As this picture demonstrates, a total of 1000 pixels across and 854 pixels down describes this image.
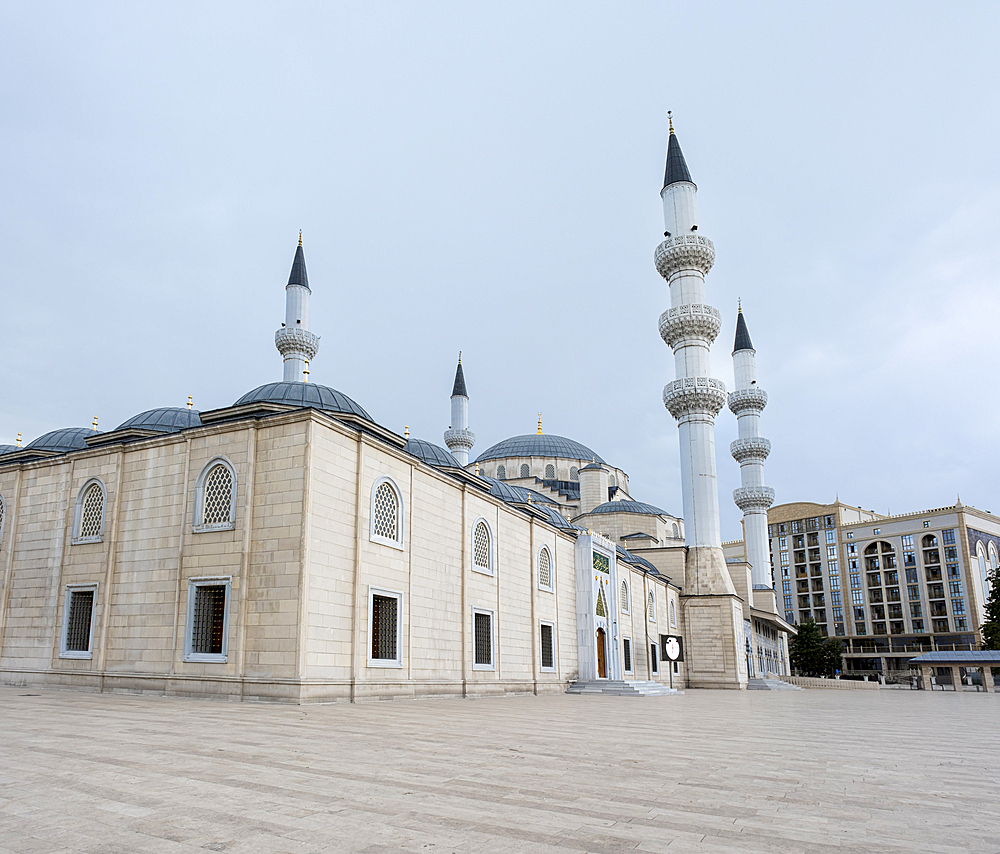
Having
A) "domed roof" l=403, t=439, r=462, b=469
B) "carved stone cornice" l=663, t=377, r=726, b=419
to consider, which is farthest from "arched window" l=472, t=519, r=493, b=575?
"carved stone cornice" l=663, t=377, r=726, b=419

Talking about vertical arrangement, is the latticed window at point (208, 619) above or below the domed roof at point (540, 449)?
below

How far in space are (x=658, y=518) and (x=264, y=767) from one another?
3979 cm

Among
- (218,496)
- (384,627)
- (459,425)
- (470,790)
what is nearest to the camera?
(470,790)

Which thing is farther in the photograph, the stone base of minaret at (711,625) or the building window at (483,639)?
the stone base of minaret at (711,625)

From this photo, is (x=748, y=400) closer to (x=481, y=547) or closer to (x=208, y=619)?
(x=481, y=547)

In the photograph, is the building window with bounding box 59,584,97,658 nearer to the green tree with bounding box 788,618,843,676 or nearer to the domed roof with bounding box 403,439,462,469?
the domed roof with bounding box 403,439,462,469

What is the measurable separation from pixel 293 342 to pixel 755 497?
31.5 metres

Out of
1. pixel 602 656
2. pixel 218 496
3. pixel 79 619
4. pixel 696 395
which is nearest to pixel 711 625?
pixel 602 656

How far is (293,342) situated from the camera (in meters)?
27.8

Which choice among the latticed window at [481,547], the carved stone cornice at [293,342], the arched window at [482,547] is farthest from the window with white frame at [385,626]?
the carved stone cornice at [293,342]

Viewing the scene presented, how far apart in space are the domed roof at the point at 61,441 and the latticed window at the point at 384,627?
38.2 ft

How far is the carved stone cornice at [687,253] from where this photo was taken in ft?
115

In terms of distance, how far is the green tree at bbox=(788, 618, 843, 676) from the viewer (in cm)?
5884

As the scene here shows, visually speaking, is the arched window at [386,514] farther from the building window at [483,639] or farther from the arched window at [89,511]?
the arched window at [89,511]
